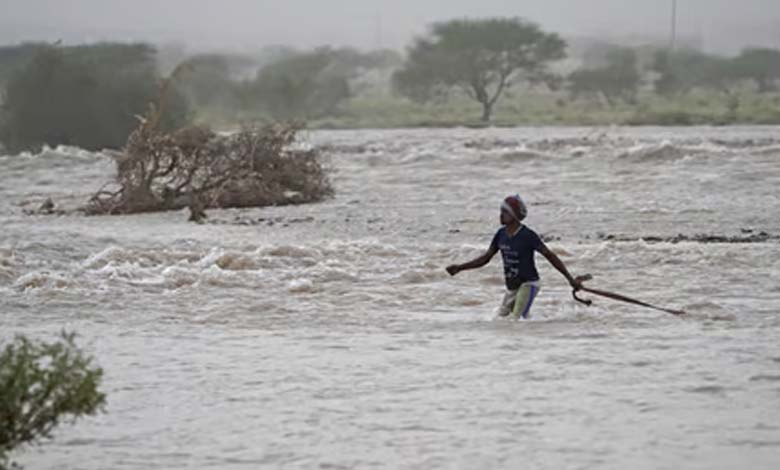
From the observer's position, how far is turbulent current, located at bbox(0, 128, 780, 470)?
323 inches

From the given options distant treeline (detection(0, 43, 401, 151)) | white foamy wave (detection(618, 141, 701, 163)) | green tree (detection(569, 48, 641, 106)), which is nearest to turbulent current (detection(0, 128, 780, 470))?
white foamy wave (detection(618, 141, 701, 163))

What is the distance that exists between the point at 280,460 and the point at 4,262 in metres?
8.34

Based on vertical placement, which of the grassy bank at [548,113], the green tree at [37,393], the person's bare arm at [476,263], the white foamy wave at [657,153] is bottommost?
the grassy bank at [548,113]

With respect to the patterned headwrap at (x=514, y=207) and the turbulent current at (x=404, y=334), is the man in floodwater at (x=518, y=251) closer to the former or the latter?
the patterned headwrap at (x=514, y=207)

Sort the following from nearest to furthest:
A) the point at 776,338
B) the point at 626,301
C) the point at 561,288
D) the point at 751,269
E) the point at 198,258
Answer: the point at 776,338 → the point at 626,301 → the point at 561,288 → the point at 751,269 → the point at 198,258

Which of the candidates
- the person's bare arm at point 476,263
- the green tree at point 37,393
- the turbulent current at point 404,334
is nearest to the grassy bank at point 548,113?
the turbulent current at point 404,334

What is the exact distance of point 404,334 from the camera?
11781 millimetres

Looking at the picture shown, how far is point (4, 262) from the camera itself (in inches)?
616

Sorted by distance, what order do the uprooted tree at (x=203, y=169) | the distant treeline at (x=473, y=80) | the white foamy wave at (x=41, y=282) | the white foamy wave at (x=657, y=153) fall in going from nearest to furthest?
1. the white foamy wave at (x=41, y=282)
2. the uprooted tree at (x=203, y=169)
3. the white foamy wave at (x=657, y=153)
4. the distant treeline at (x=473, y=80)

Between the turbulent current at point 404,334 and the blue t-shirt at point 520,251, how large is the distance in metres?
0.44

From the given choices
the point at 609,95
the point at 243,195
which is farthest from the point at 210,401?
the point at 609,95

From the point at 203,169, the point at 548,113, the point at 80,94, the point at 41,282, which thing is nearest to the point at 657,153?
the point at 203,169

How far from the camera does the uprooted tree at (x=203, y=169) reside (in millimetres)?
22641

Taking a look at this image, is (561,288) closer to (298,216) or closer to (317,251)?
(317,251)
